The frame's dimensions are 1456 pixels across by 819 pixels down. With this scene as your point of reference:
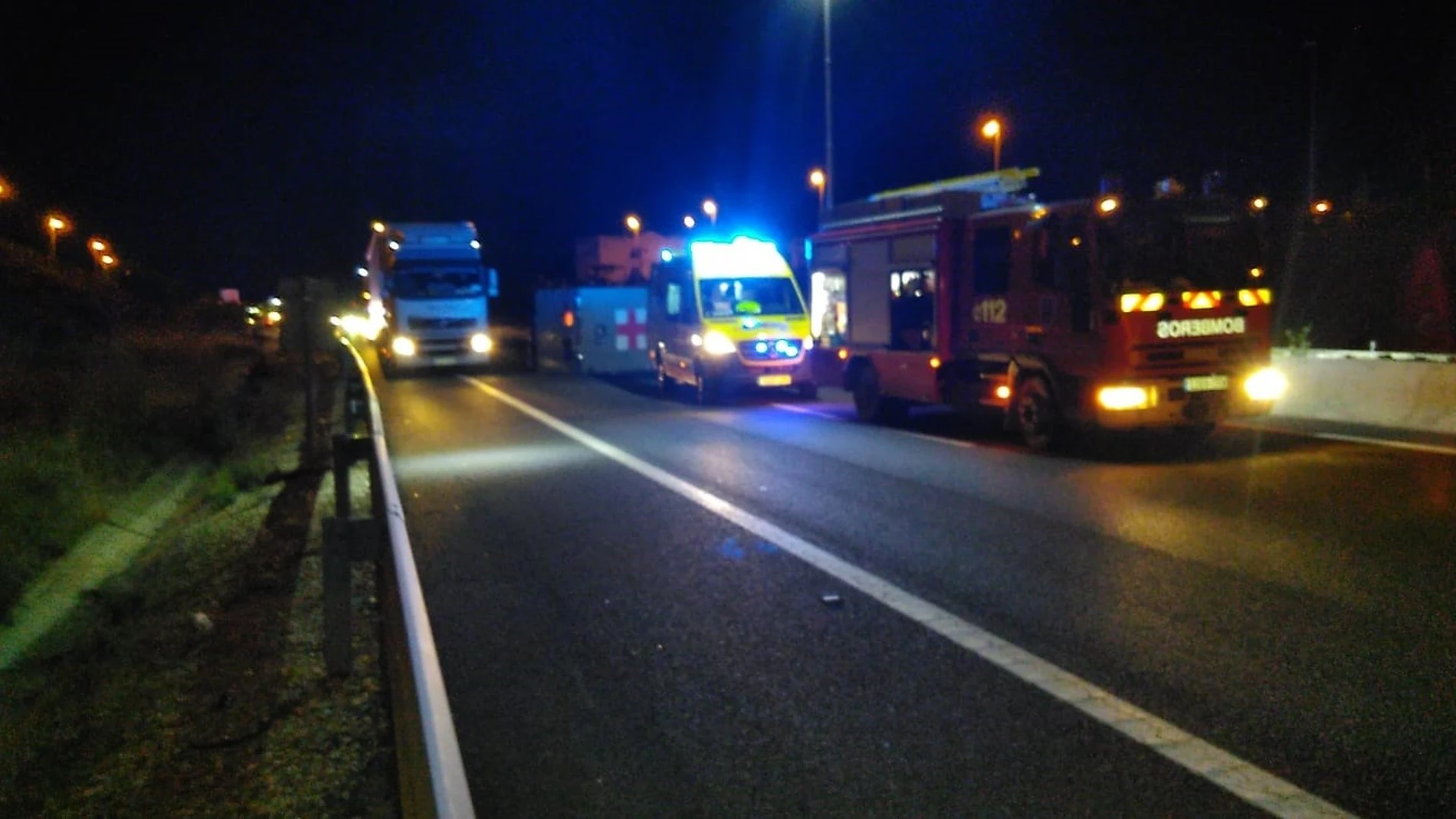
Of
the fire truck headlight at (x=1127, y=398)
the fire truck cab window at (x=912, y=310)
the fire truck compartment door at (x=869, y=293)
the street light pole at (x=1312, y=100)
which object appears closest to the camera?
the fire truck headlight at (x=1127, y=398)

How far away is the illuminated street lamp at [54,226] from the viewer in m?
44.6

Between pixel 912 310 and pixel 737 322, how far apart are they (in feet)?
17.2

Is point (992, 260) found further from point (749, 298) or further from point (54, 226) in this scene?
point (54, 226)

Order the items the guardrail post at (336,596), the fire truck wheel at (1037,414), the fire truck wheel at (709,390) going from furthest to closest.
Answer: the fire truck wheel at (709,390), the fire truck wheel at (1037,414), the guardrail post at (336,596)

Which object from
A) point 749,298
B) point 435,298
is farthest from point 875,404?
point 435,298

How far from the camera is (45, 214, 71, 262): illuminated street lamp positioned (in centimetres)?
4457

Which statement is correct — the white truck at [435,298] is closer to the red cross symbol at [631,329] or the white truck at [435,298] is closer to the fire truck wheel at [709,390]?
the red cross symbol at [631,329]

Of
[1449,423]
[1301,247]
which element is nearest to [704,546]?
[1449,423]

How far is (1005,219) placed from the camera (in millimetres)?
15820

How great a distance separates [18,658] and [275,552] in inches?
80.0

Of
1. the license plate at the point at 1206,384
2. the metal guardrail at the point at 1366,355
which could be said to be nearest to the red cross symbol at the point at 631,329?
the metal guardrail at the point at 1366,355

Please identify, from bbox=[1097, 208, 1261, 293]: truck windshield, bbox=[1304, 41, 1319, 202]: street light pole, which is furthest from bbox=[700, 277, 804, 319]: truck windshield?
bbox=[1304, 41, 1319, 202]: street light pole

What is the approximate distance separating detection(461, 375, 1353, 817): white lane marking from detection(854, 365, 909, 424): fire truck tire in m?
7.93

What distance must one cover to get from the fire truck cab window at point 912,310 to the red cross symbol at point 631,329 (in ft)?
45.2
